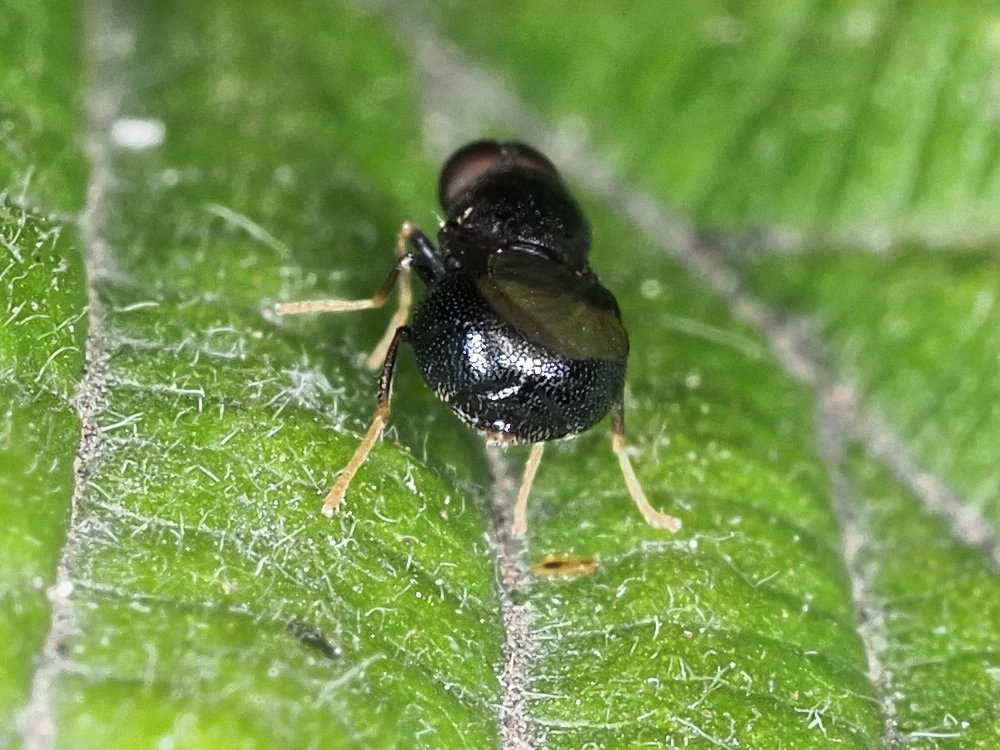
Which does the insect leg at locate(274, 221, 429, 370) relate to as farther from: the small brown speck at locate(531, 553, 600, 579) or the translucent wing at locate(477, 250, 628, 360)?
the small brown speck at locate(531, 553, 600, 579)

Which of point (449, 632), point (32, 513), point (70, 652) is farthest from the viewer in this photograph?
point (449, 632)

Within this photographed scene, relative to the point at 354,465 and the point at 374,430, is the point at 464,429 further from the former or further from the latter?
the point at 354,465

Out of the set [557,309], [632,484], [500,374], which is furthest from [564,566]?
[557,309]

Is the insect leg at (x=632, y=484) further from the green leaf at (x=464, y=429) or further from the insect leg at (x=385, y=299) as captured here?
the insect leg at (x=385, y=299)

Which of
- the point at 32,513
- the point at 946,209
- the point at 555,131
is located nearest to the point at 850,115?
the point at 946,209

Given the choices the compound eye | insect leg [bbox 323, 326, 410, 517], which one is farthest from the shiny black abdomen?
the compound eye

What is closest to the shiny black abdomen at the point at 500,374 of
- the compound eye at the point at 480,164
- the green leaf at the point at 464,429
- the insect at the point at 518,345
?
the insect at the point at 518,345

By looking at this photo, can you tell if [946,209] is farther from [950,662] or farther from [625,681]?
[625,681]
